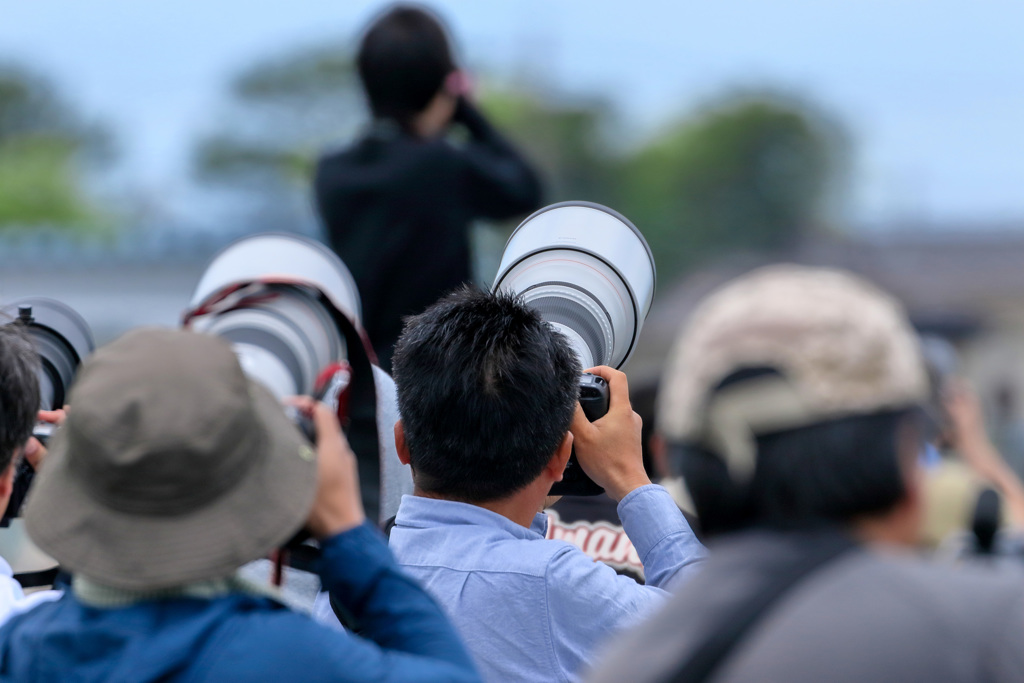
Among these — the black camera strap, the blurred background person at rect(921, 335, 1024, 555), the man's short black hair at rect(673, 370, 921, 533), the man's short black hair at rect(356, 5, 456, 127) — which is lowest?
the blurred background person at rect(921, 335, 1024, 555)

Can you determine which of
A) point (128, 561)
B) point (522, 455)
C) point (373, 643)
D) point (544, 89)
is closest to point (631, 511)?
point (522, 455)

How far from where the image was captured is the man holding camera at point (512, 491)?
1.80 meters

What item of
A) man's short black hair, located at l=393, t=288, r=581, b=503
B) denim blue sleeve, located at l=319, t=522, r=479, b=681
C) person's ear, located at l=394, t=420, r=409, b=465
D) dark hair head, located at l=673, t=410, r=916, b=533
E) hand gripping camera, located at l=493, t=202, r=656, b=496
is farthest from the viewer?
hand gripping camera, located at l=493, t=202, r=656, b=496

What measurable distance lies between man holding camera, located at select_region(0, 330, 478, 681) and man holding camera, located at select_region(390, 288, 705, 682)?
0.37 m

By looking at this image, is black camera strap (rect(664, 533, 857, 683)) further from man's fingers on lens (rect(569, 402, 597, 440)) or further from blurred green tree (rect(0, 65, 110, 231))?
blurred green tree (rect(0, 65, 110, 231))

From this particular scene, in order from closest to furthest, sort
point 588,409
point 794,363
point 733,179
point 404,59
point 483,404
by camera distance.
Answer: point 794,363 → point 483,404 → point 588,409 → point 404,59 → point 733,179

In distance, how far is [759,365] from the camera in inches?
48.2


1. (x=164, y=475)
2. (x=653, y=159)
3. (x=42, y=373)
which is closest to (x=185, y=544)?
(x=164, y=475)

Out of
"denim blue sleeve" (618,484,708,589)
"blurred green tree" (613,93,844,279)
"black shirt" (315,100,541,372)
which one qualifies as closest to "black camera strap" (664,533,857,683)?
"denim blue sleeve" (618,484,708,589)

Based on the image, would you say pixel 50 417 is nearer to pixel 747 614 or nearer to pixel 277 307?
pixel 277 307

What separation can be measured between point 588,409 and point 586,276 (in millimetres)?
416

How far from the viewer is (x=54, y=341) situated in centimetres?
244

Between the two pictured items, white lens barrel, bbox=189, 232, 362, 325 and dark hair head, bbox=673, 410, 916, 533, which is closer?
dark hair head, bbox=673, 410, 916, 533

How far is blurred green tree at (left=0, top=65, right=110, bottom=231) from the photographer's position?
192 ft
